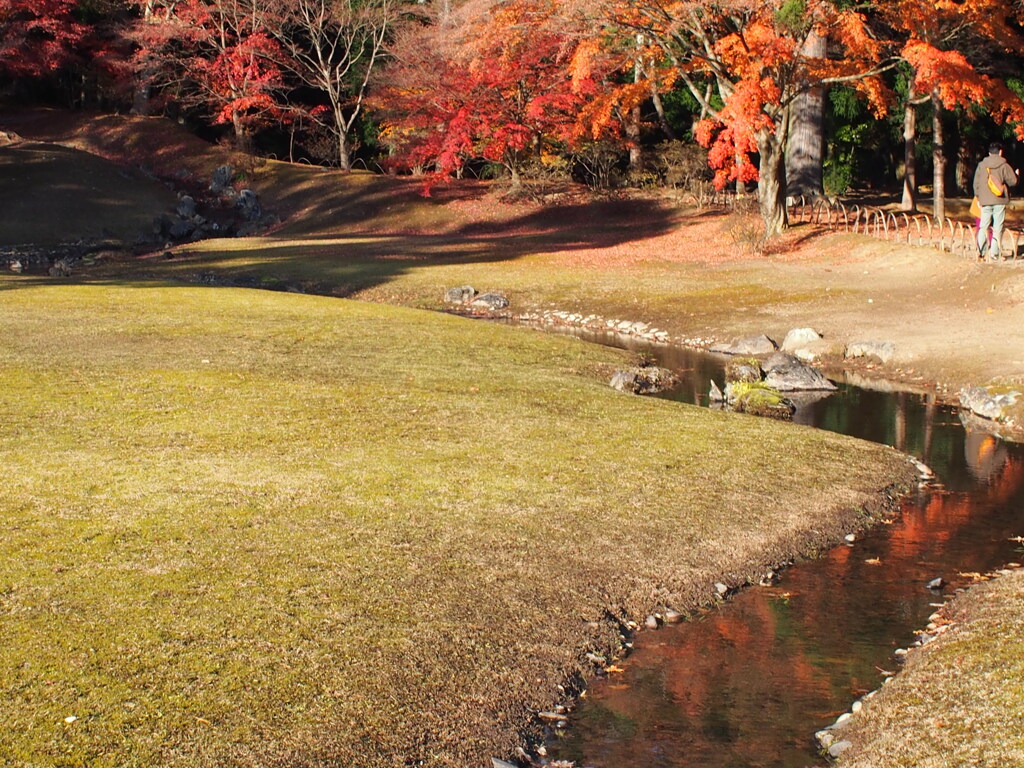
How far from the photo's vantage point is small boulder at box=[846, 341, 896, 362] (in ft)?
60.3

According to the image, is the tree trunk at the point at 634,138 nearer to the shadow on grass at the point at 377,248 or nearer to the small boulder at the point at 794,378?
the shadow on grass at the point at 377,248

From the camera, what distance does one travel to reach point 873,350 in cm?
1866

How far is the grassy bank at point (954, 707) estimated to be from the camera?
5539 millimetres

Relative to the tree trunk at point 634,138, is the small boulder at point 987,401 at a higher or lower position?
lower

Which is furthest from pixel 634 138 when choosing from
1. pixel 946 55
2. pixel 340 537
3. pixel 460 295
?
pixel 340 537

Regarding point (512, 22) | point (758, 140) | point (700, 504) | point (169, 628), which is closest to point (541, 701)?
point (169, 628)

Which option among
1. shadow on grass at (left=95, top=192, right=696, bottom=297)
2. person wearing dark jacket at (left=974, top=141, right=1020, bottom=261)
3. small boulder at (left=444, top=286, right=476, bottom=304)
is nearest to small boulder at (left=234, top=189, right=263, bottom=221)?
shadow on grass at (left=95, top=192, right=696, bottom=297)

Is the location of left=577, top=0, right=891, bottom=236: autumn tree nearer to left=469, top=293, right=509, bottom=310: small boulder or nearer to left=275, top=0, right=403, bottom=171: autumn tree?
left=469, top=293, right=509, bottom=310: small boulder

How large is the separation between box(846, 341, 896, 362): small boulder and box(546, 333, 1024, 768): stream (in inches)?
274

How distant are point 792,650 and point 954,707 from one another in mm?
1431

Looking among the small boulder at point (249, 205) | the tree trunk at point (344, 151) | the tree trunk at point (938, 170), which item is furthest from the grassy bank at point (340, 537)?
the tree trunk at point (344, 151)

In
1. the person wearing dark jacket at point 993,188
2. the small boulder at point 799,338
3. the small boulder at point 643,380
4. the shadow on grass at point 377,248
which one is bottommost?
the small boulder at point 643,380

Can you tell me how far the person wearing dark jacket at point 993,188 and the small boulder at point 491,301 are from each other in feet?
34.9

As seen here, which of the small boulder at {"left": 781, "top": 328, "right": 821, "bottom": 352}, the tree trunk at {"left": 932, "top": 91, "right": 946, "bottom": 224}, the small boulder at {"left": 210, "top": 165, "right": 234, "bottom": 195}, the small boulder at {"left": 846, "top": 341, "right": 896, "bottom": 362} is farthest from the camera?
the small boulder at {"left": 210, "top": 165, "right": 234, "bottom": 195}
